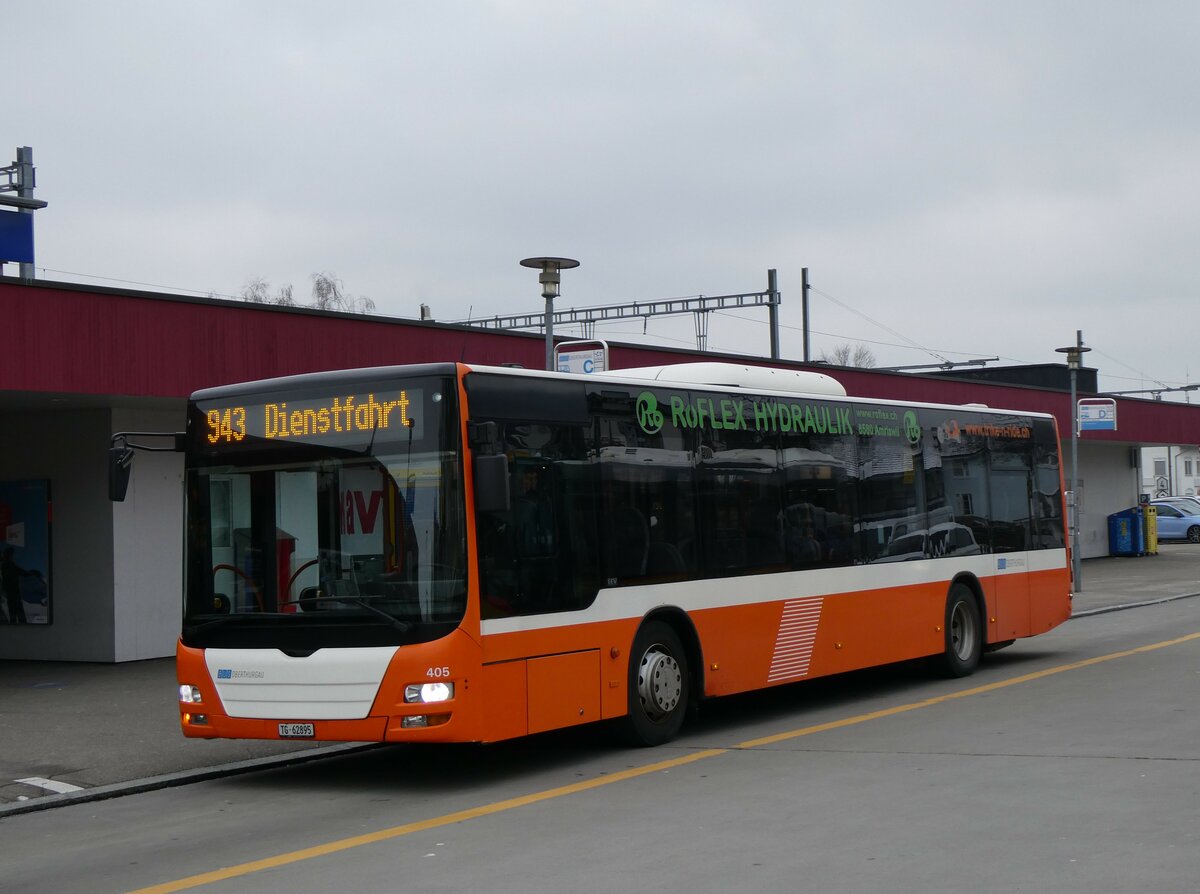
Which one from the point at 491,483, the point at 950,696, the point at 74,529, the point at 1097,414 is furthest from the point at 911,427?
the point at 1097,414

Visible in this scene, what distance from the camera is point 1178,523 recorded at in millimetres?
56156

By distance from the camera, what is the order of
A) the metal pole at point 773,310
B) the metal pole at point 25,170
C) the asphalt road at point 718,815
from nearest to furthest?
the asphalt road at point 718,815, the metal pole at point 25,170, the metal pole at point 773,310

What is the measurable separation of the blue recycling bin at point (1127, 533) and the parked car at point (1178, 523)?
482 inches

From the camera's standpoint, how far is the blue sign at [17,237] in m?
22.5

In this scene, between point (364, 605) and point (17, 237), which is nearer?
point (364, 605)

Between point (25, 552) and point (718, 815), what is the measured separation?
13925 millimetres

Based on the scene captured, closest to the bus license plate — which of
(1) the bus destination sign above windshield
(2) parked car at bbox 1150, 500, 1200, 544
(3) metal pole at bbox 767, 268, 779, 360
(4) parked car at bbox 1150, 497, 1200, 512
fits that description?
(1) the bus destination sign above windshield

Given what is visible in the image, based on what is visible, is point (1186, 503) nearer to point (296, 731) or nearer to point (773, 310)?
point (773, 310)

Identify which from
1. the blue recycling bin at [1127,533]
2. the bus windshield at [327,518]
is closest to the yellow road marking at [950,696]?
the bus windshield at [327,518]

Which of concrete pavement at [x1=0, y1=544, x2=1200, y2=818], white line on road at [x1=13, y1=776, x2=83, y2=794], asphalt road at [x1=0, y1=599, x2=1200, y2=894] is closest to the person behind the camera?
asphalt road at [x1=0, y1=599, x2=1200, y2=894]

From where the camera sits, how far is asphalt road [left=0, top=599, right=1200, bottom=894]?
7.08 m

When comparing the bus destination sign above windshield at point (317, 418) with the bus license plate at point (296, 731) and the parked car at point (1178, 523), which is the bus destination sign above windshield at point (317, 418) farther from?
the parked car at point (1178, 523)

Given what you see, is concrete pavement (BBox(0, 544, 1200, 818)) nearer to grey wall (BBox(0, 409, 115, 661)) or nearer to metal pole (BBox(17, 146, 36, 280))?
grey wall (BBox(0, 409, 115, 661))

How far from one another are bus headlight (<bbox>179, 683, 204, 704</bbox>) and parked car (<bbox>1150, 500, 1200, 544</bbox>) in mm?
51035
